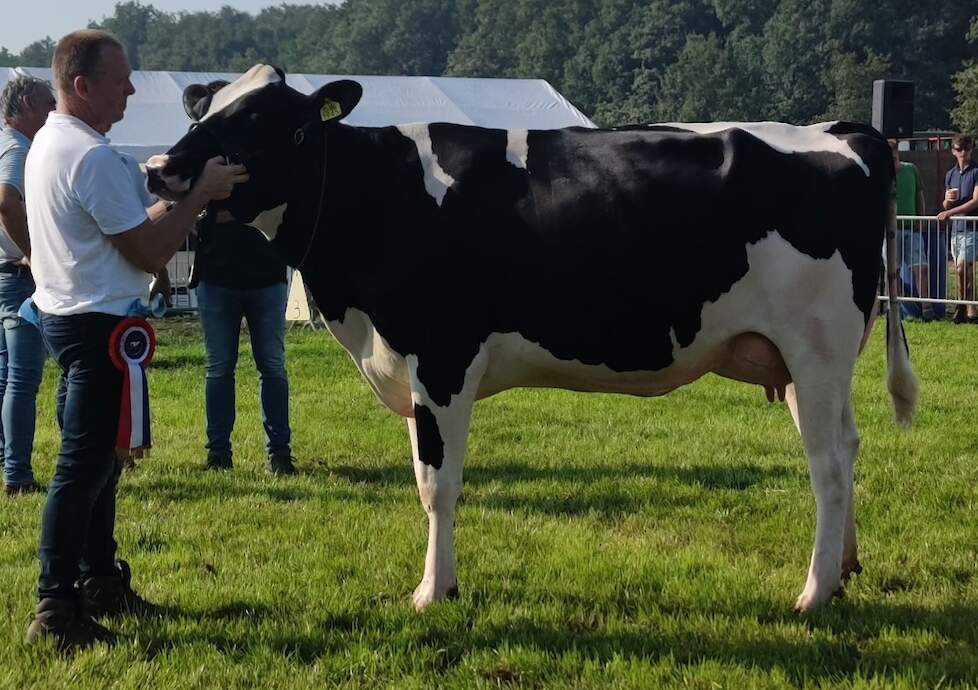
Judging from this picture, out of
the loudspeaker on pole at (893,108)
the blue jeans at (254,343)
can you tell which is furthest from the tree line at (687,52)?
the blue jeans at (254,343)

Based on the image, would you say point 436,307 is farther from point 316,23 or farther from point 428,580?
point 316,23

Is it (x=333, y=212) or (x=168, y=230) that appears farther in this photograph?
(x=333, y=212)

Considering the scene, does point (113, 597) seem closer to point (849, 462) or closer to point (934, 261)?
point (849, 462)

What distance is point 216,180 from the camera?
14.2 feet

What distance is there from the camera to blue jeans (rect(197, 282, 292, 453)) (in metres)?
7.43

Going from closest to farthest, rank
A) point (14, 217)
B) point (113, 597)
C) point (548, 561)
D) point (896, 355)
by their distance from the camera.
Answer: point (113, 597)
point (896, 355)
point (548, 561)
point (14, 217)

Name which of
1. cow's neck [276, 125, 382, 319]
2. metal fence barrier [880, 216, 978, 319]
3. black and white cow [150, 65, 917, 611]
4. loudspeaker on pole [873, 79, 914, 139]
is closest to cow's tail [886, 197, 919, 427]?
black and white cow [150, 65, 917, 611]

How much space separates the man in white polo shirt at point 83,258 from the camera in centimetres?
411

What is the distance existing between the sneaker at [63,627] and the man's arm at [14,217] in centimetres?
264

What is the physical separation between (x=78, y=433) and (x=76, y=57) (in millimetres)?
1373

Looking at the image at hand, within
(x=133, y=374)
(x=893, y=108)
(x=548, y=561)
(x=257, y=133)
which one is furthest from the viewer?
(x=893, y=108)

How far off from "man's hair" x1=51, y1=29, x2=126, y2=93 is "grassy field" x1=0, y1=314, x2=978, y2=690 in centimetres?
211

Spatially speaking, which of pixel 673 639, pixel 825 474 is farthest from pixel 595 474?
pixel 673 639

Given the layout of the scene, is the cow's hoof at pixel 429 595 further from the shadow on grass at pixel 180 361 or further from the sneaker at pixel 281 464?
the shadow on grass at pixel 180 361
